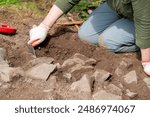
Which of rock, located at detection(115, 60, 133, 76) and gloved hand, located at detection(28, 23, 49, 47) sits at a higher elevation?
gloved hand, located at detection(28, 23, 49, 47)

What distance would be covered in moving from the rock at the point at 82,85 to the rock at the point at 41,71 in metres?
0.23

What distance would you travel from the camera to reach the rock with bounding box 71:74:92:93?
3.43m

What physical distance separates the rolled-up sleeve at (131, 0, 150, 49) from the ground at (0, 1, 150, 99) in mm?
308

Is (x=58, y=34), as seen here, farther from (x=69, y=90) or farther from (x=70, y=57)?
(x=69, y=90)

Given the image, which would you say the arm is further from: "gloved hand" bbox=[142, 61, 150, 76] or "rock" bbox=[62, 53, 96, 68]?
"gloved hand" bbox=[142, 61, 150, 76]

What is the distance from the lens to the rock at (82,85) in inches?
135

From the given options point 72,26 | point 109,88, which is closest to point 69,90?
point 109,88

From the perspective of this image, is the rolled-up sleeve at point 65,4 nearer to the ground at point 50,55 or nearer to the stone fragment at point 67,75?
the ground at point 50,55

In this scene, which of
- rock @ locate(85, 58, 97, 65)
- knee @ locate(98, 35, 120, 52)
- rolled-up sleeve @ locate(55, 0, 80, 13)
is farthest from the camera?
knee @ locate(98, 35, 120, 52)

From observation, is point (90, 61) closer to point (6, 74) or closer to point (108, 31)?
point (108, 31)

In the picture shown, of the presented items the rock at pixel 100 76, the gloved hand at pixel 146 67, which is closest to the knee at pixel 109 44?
the gloved hand at pixel 146 67

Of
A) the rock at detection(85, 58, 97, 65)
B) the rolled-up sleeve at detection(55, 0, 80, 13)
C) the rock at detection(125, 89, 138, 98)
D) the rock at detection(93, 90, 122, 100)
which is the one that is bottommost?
the rock at detection(125, 89, 138, 98)

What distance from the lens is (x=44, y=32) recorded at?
13.3 feet

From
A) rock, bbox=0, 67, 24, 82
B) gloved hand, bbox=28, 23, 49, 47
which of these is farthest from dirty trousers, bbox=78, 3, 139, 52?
rock, bbox=0, 67, 24, 82
